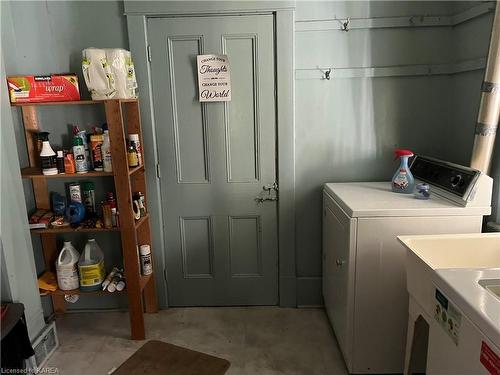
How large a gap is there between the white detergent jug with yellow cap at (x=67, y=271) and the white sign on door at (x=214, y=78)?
50.6 inches

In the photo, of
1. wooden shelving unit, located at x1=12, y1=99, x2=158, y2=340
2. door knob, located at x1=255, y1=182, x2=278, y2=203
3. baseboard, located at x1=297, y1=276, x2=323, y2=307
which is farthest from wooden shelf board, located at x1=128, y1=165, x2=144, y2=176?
baseboard, located at x1=297, y1=276, x2=323, y2=307

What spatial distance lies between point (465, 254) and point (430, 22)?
144cm

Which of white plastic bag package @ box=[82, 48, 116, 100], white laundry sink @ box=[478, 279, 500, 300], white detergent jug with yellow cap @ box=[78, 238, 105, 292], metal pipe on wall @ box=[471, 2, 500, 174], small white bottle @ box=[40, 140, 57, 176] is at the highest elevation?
white plastic bag package @ box=[82, 48, 116, 100]

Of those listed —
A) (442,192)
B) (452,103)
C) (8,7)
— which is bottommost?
(442,192)

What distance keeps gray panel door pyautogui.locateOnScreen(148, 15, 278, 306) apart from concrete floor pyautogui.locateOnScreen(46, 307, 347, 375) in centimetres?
15

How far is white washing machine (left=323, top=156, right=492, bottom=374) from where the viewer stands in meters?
1.72

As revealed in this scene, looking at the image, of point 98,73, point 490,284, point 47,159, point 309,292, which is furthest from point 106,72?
point 490,284

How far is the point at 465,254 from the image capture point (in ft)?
4.99

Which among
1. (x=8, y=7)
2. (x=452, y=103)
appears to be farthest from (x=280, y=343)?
(x=8, y=7)

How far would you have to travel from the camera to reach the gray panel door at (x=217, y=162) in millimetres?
2266

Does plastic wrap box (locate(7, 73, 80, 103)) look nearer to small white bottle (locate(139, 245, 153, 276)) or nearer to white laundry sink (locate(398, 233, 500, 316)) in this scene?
small white bottle (locate(139, 245, 153, 276))

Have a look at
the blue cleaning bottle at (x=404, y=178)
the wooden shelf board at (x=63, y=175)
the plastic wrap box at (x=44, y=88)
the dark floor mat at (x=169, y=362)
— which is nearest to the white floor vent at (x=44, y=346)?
the dark floor mat at (x=169, y=362)

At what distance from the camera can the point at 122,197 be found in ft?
6.84

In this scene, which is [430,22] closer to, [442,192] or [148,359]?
[442,192]
